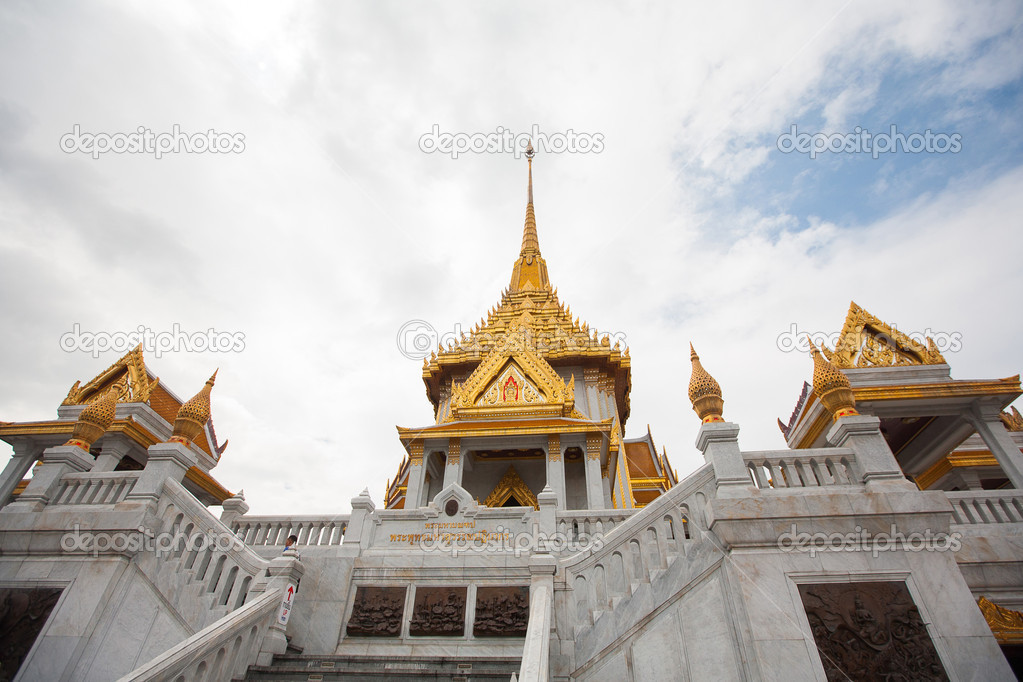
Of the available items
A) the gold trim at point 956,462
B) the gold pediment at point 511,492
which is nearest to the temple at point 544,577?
the gold trim at point 956,462

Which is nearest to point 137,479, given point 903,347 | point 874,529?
point 874,529

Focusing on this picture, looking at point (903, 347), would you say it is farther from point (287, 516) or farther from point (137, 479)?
point (137, 479)

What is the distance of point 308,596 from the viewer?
31.0ft

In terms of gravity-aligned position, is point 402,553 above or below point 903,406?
below

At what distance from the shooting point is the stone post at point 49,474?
8797 mm

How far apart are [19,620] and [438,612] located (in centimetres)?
612

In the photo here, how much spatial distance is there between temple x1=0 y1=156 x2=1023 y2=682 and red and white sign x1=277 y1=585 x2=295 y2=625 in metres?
0.05

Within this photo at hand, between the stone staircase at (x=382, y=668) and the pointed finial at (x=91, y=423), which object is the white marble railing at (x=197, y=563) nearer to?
the stone staircase at (x=382, y=668)

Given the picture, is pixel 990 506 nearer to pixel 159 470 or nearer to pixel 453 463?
pixel 453 463

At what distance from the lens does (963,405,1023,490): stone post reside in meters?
13.0

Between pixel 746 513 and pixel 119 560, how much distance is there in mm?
9020

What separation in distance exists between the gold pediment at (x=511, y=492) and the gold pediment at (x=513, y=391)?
2.61 m

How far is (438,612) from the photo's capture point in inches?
356

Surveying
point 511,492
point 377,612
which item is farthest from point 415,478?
point 377,612
